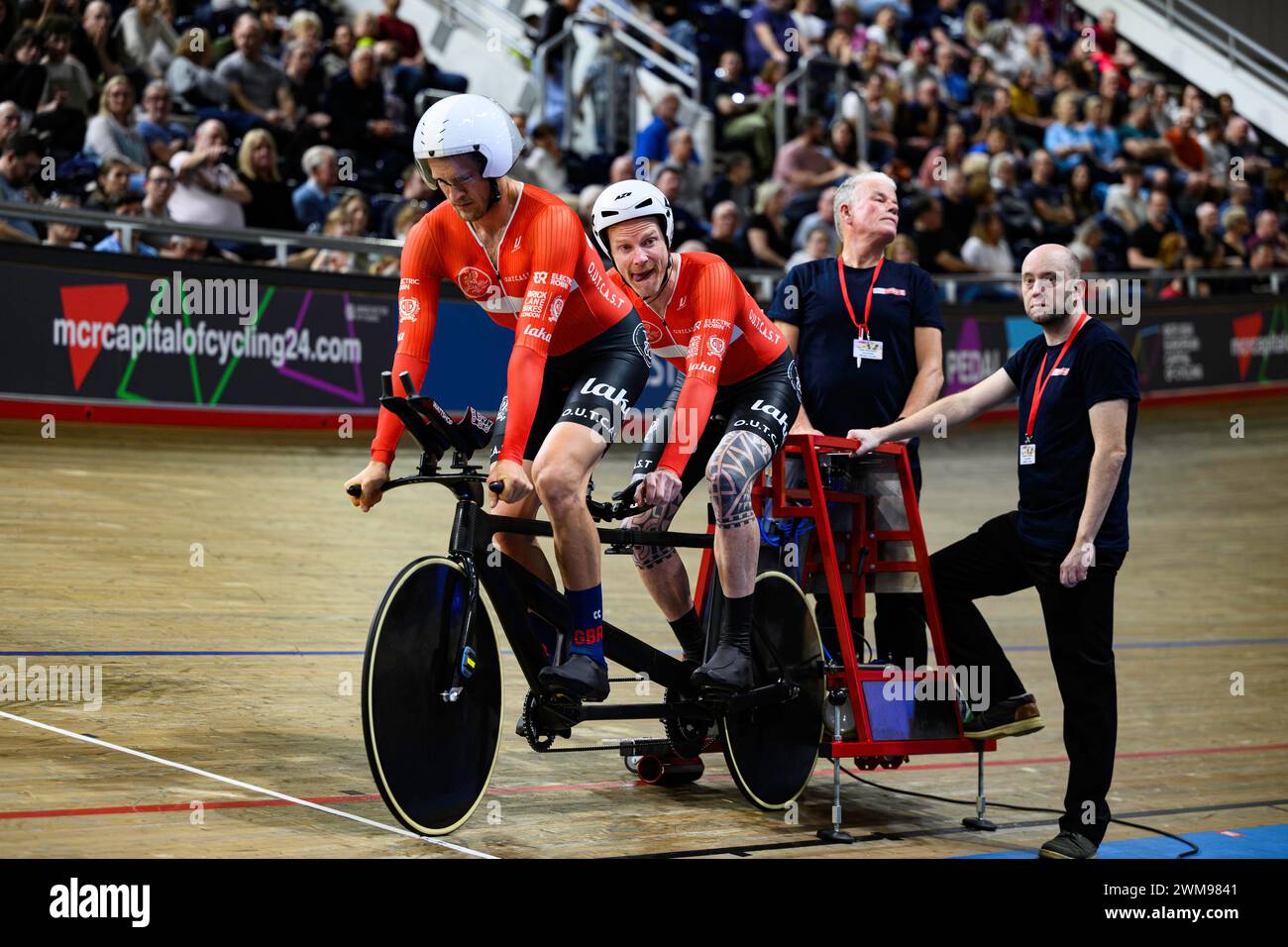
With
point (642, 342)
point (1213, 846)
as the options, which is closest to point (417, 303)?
point (642, 342)

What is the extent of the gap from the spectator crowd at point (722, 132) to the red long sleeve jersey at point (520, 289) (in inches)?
119

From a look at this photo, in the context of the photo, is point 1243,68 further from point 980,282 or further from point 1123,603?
point 1123,603

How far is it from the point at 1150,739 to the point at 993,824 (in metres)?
1.41

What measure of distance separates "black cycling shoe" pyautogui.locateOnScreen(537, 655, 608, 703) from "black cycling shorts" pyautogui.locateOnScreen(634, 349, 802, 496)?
633 millimetres

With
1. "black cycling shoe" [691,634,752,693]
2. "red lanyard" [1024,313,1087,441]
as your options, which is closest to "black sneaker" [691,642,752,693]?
"black cycling shoe" [691,634,752,693]

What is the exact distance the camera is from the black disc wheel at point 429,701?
3.48 meters

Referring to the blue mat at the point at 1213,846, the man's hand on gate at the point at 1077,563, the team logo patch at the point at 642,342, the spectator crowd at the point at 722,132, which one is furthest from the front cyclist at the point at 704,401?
the spectator crowd at the point at 722,132

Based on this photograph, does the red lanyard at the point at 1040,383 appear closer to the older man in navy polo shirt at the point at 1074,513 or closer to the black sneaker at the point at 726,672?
the older man in navy polo shirt at the point at 1074,513

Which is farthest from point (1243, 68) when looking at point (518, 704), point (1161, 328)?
point (518, 704)

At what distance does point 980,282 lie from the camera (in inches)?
534

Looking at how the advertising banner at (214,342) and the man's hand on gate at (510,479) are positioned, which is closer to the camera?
the man's hand on gate at (510,479)

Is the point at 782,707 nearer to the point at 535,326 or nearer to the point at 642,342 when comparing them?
Answer: the point at 642,342

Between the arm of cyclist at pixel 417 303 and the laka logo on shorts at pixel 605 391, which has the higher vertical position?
the arm of cyclist at pixel 417 303

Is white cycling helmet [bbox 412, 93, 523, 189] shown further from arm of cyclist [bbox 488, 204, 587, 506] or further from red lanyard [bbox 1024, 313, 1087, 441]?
red lanyard [bbox 1024, 313, 1087, 441]
